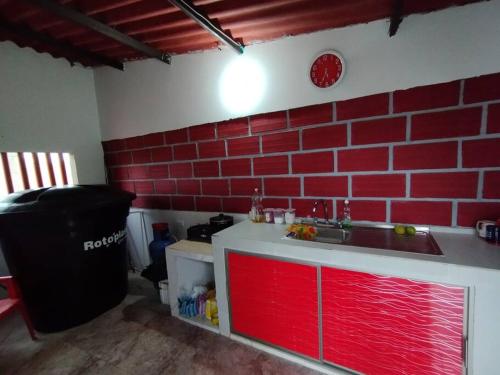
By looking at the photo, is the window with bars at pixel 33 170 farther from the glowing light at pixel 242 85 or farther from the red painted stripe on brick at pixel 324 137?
the red painted stripe on brick at pixel 324 137

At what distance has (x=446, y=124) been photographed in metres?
1.48

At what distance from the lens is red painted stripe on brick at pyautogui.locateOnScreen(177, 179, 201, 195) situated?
2.56 metres

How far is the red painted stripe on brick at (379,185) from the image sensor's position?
164cm

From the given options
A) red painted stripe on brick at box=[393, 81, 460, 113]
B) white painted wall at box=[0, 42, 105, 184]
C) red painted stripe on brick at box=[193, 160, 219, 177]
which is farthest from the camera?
red painted stripe on brick at box=[193, 160, 219, 177]

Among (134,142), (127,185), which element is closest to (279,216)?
(134,142)

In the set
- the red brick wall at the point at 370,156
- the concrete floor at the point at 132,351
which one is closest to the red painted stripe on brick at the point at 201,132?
the red brick wall at the point at 370,156

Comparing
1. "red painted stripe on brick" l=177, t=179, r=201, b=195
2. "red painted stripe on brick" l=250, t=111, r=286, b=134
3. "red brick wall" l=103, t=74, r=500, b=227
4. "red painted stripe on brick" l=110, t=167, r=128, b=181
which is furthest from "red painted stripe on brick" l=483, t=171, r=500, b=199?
"red painted stripe on brick" l=110, t=167, r=128, b=181

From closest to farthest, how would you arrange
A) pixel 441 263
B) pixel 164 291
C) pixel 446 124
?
pixel 441 263 → pixel 446 124 → pixel 164 291

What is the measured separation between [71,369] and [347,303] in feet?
5.94

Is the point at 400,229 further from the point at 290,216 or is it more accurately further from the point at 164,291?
the point at 164,291

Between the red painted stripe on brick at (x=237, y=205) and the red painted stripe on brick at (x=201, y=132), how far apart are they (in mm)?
626

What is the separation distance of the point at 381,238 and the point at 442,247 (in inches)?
11.9

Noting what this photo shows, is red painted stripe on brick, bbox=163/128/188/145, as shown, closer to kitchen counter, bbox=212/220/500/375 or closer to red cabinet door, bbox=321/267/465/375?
kitchen counter, bbox=212/220/500/375

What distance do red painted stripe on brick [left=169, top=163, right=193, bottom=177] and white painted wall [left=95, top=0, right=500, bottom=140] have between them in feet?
1.30
